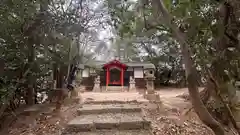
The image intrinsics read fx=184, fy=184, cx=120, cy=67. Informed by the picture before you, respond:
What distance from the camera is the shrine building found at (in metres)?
11.1

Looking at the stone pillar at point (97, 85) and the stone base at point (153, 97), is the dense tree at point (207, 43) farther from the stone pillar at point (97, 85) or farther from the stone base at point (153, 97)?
the stone pillar at point (97, 85)

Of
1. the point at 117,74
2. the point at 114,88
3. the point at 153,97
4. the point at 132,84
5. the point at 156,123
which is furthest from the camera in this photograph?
the point at 117,74

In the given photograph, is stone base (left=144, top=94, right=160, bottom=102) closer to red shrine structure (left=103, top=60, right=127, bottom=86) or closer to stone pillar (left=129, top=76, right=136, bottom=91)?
stone pillar (left=129, top=76, right=136, bottom=91)

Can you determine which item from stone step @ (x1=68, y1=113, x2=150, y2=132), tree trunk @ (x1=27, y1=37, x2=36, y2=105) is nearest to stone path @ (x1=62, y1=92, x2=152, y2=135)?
stone step @ (x1=68, y1=113, x2=150, y2=132)

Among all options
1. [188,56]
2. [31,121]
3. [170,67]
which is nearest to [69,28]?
[31,121]

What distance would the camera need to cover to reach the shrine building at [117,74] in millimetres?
11062

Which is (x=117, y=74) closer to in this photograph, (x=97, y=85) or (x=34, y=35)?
(x=97, y=85)

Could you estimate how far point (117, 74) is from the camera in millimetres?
11430

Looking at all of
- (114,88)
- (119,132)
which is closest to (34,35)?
(119,132)

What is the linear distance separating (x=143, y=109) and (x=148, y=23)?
258 centimetres

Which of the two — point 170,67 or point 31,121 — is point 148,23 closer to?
point 31,121

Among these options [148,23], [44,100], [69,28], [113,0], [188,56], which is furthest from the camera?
[44,100]

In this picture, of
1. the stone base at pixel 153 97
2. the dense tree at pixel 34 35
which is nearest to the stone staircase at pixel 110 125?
the stone base at pixel 153 97

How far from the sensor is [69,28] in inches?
131
